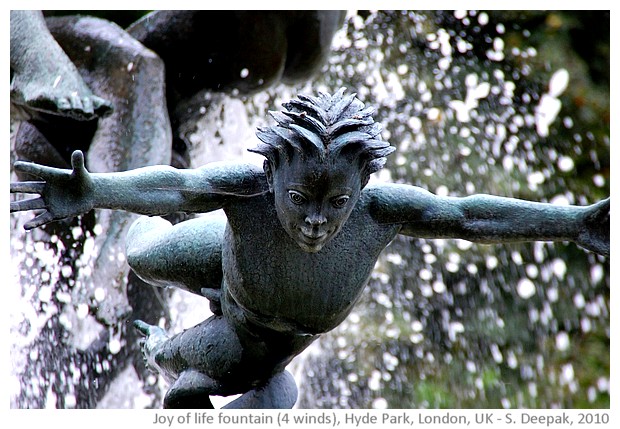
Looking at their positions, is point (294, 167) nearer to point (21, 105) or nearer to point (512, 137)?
point (21, 105)

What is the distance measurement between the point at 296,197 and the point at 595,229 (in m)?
0.62

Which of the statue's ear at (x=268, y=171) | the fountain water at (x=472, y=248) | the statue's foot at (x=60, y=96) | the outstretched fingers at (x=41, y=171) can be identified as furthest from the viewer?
the fountain water at (x=472, y=248)

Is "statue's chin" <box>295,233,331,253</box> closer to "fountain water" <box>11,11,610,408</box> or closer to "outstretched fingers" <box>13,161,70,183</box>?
"outstretched fingers" <box>13,161,70,183</box>

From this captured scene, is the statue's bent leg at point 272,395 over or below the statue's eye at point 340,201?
below

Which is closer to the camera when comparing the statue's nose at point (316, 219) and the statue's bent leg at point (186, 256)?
the statue's nose at point (316, 219)

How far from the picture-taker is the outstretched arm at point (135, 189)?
1873 millimetres

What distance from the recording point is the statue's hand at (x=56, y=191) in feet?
6.11

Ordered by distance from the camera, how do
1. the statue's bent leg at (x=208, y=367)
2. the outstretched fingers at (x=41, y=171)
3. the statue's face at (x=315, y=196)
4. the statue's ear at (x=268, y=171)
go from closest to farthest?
the outstretched fingers at (x=41, y=171)
the statue's face at (x=315, y=196)
the statue's ear at (x=268, y=171)
the statue's bent leg at (x=208, y=367)

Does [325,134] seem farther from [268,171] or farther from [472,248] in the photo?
[472,248]

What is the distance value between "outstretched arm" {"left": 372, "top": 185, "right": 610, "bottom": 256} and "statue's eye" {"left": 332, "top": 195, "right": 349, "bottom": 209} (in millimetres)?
196

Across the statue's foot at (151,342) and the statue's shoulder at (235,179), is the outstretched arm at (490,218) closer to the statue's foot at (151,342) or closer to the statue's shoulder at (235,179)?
the statue's shoulder at (235,179)

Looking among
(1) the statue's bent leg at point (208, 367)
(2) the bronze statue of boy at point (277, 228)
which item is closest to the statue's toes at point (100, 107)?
(2) the bronze statue of boy at point (277, 228)

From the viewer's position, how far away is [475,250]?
5.16 metres

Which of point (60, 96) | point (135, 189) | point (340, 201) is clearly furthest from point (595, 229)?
point (60, 96)
